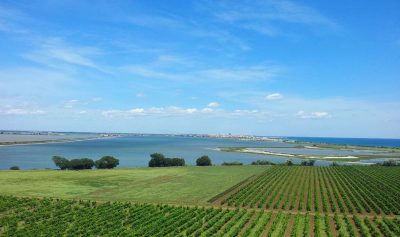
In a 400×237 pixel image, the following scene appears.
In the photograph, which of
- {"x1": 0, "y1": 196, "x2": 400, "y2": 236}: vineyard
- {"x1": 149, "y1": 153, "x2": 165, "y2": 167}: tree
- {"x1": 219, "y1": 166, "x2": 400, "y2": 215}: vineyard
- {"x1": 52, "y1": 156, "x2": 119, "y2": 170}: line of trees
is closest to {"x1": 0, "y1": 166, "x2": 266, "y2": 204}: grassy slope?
{"x1": 219, "y1": 166, "x2": 400, "y2": 215}: vineyard

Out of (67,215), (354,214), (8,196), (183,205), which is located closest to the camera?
(67,215)

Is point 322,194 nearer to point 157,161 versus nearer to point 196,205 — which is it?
point 196,205

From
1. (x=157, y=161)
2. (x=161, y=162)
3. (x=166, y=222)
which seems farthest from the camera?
(x=161, y=162)

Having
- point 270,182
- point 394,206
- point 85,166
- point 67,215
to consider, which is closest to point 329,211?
point 394,206

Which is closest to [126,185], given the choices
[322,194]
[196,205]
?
[196,205]

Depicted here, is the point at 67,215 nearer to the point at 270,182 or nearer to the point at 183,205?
the point at 183,205

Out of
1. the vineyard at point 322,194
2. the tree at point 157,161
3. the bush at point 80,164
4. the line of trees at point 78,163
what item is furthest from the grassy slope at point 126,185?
the tree at point 157,161
